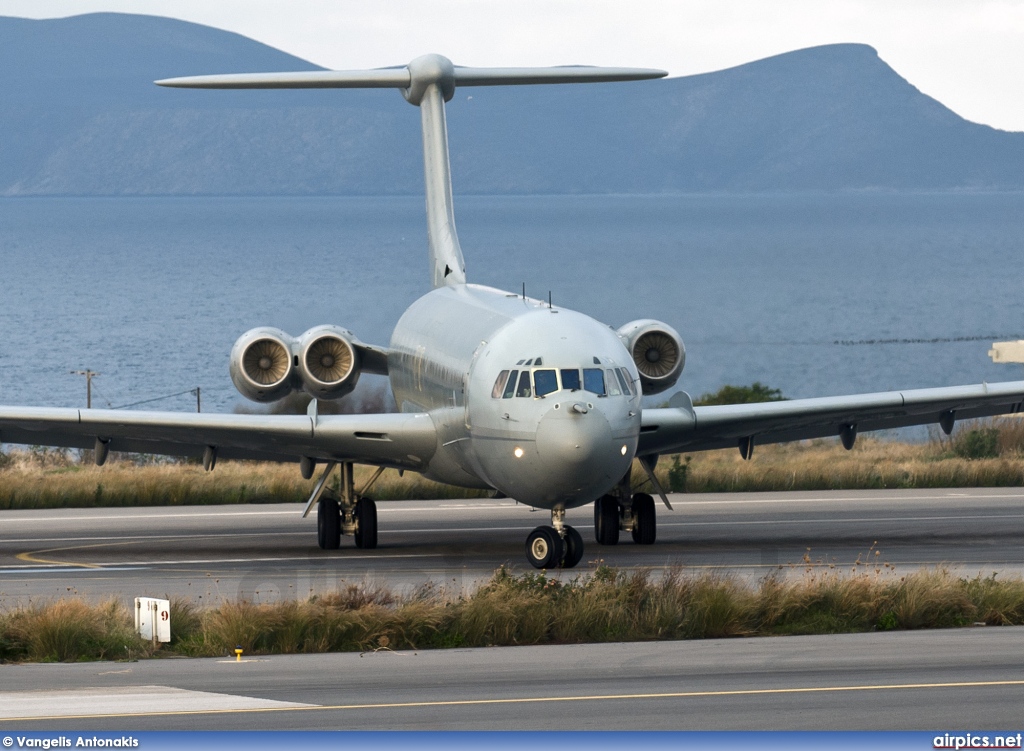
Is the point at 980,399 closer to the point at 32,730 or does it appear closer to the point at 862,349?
the point at 32,730

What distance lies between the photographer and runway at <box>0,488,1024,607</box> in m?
23.7

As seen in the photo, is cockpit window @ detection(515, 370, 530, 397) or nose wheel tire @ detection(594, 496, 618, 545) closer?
cockpit window @ detection(515, 370, 530, 397)

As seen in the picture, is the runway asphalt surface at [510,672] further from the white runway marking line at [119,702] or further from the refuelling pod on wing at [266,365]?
the refuelling pod on wing at [266,365]

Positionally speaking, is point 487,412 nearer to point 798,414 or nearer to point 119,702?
point 798,414

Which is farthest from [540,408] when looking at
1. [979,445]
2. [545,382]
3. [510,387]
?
[979,445]

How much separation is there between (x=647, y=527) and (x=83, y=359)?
295 ft

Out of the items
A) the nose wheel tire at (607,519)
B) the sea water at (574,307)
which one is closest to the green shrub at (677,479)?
the nose wheel tire at (607,519)

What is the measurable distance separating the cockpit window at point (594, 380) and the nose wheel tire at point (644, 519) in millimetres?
5312

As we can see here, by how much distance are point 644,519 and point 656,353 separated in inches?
140

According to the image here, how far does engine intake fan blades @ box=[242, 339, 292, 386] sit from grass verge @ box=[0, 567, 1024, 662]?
11.4m

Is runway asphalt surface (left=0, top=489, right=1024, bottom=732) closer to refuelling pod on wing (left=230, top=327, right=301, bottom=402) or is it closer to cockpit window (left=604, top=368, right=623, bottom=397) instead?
cockpit window (left=604, top=368, right=623, bottom=397)

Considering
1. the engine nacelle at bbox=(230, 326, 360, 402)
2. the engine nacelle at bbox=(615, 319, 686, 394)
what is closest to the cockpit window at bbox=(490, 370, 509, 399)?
the engine nacelle at bbox=(615, 319, 686, 394)

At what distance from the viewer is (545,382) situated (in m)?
23.2

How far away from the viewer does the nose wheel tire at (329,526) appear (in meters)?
28.2
